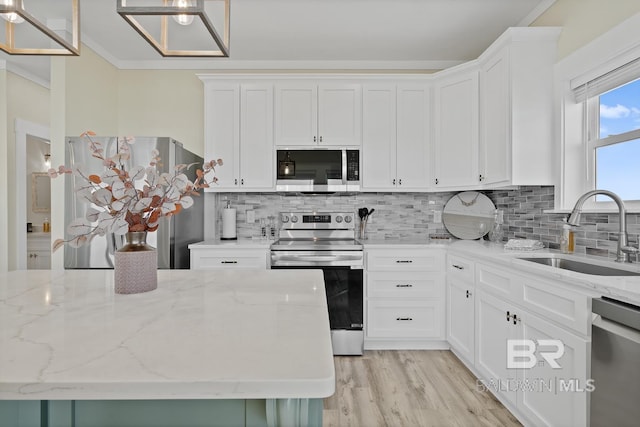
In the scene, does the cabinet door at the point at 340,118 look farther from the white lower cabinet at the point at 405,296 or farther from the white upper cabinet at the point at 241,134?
the white lower cabinet at the point at 405,296

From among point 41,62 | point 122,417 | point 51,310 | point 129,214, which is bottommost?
point 122,417

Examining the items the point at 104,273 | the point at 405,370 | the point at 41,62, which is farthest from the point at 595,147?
the point at 41,62

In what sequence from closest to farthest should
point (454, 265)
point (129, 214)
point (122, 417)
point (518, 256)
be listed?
point (122, 417) < point (129, 214) < point (518, 256) < point (454, 265)

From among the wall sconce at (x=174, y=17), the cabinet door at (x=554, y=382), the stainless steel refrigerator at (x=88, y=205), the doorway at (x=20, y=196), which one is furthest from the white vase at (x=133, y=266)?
the doorway at (x=20, y=196)

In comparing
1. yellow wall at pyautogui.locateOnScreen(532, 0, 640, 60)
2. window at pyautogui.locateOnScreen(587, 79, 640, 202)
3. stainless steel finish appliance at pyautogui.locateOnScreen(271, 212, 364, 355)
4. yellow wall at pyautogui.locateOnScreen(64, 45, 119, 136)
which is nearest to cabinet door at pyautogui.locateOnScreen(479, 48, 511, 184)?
yellow wall at pyautogui.locateOnScreen(532, 0, 640, 60)

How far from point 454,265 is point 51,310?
257cm

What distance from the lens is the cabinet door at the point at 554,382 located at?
147 cm

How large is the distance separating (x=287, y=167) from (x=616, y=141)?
7.76 feet

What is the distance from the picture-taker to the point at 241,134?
10.9ft

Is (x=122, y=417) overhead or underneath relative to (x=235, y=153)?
underneath

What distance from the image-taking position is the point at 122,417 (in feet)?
2.47

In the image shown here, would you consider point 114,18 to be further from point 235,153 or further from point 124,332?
point 124,332

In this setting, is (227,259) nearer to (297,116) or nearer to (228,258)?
(228,258)

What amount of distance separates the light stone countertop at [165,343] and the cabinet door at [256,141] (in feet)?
6.77
